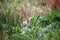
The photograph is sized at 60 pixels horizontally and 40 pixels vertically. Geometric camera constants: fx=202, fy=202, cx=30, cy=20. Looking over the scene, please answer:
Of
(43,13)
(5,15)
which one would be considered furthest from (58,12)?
(5,15)

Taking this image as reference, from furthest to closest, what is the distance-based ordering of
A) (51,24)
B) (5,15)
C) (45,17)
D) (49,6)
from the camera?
(49,6) → (45,17) → (51,24) → (5,15)

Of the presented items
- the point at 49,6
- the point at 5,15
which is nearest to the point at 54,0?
the point at 49,6

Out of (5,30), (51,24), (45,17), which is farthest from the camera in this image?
(45,17)

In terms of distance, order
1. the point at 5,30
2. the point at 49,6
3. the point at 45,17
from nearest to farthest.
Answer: the point at 5,30
the point at 45,17
the point at 49,6

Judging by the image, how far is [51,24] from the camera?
127 inches

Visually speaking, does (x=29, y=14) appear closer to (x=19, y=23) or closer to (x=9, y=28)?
(x=19, y=23)

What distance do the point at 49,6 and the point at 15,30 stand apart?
0.95 meters

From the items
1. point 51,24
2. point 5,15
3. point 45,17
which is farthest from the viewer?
point 45,17

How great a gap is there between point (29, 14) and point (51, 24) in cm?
71

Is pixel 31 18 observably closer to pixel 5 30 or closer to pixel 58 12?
pixel 58 12

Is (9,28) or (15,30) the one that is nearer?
(9,28)

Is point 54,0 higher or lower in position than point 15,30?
higher

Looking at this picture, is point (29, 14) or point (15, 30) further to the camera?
point (29, 14)

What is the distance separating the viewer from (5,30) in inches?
108
